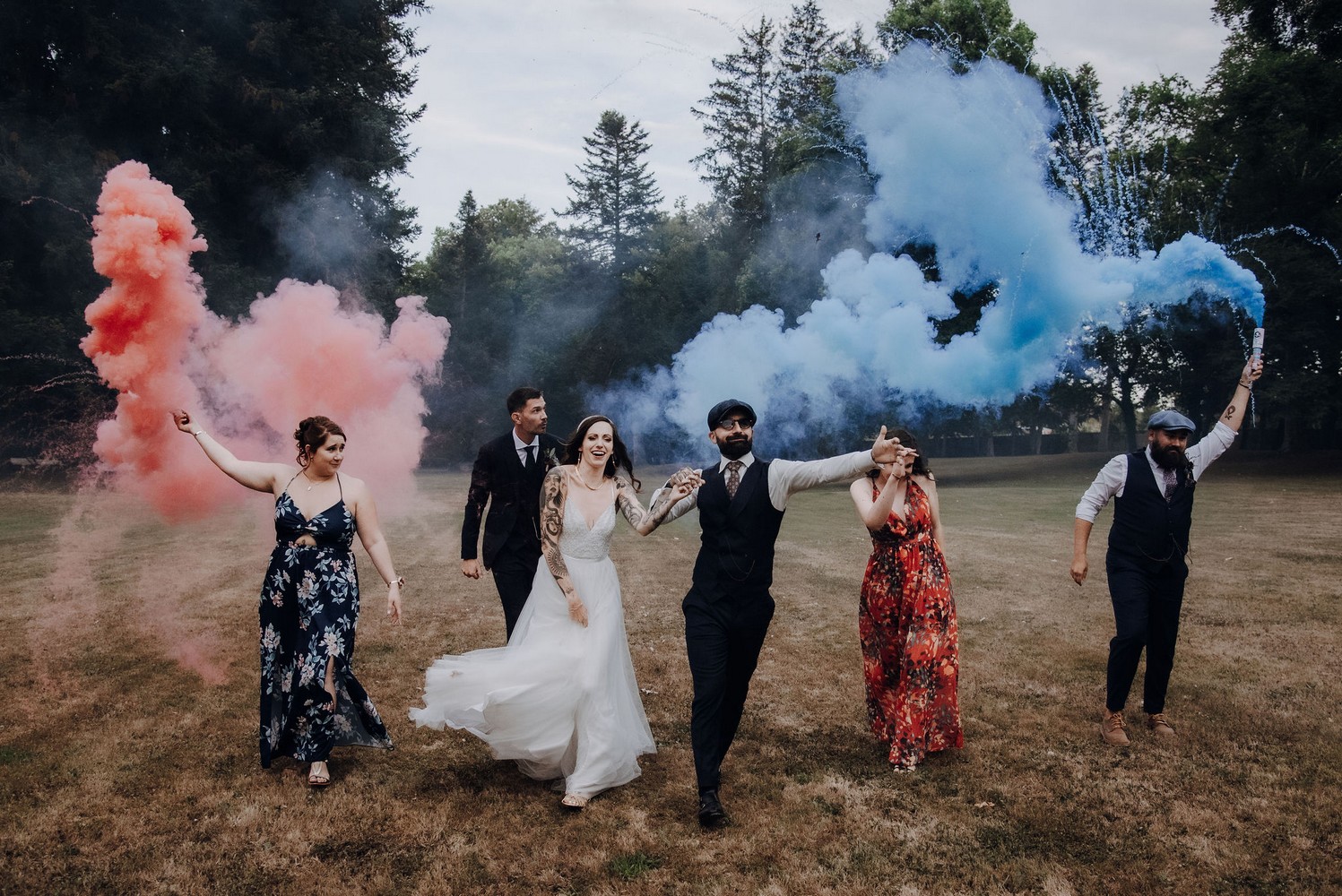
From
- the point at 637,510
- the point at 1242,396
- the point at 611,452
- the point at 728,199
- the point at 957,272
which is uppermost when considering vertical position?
the point at 728,199

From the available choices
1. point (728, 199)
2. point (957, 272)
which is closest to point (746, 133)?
point (728, 199)

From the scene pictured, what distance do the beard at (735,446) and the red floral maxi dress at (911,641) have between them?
1414 millimetres

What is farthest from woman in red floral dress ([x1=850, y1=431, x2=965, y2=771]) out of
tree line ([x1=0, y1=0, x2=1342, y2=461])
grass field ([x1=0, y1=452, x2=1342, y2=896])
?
tree line ([x1=0, y1=0, x2=1342, y2=461])

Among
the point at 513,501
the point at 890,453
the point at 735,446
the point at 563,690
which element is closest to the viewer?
the point at 890,453

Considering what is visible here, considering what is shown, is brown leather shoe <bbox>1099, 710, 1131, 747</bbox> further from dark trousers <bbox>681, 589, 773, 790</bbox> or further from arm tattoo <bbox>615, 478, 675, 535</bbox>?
arm tattoo <bbox>615, 478, 675, 535</bbox>

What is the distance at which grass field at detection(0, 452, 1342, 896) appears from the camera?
12.9 ft

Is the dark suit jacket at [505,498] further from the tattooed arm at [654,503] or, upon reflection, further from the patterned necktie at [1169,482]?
the patterned necktie at [1169,482]

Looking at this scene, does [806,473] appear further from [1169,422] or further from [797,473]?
[1169,422]

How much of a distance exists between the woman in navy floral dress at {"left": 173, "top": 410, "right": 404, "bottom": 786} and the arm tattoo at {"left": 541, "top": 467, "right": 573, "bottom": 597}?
93 centimetres

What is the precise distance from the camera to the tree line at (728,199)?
76.7 feet

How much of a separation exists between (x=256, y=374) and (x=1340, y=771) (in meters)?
11.8

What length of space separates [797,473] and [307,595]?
2816 millimetres

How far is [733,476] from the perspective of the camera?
453 cm

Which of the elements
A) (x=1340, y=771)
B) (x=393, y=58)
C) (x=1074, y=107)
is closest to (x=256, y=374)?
(x=1340, y=771)
